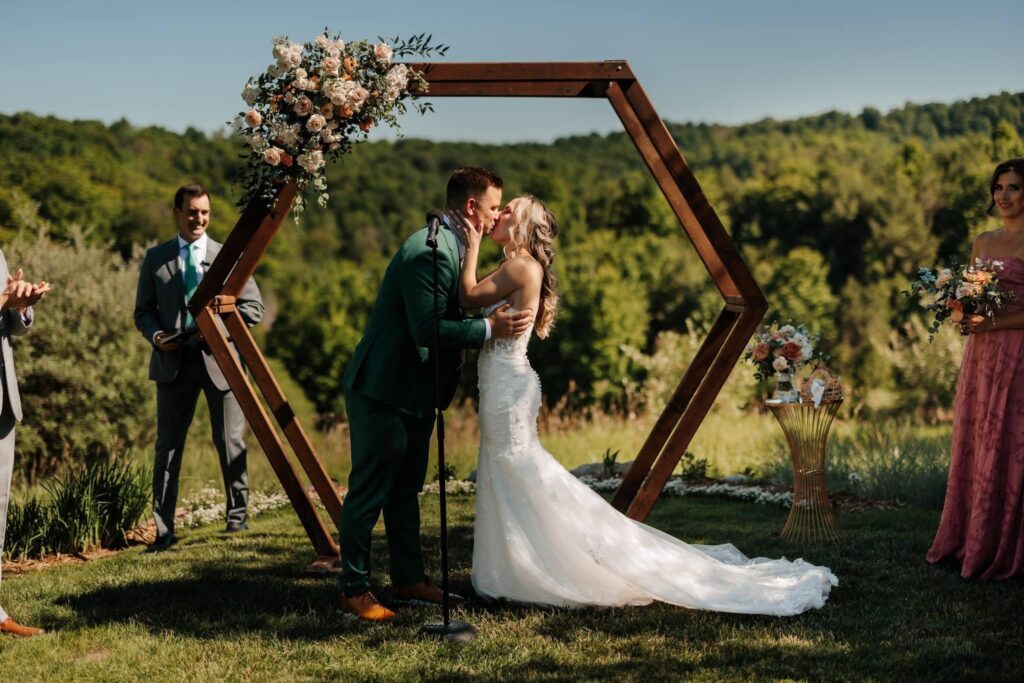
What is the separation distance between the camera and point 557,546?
188 inches

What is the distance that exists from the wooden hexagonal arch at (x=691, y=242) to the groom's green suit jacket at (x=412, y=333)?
89cm

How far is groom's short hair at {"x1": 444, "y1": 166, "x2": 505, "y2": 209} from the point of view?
4.66 meters

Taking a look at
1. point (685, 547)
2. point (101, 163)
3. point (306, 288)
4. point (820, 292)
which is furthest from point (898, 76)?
point (685, 547)

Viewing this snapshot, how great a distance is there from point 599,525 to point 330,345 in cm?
2352

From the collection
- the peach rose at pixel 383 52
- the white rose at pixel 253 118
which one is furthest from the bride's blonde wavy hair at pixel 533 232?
the white rose at pixel 253 118

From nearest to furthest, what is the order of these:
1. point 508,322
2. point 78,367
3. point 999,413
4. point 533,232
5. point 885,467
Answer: point 508,322
point 533,232
point 999,413
point 885,467
point 78,367

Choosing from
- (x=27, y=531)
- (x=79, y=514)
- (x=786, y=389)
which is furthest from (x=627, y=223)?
(x=27, y=531)

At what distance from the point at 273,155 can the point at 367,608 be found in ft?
7.24

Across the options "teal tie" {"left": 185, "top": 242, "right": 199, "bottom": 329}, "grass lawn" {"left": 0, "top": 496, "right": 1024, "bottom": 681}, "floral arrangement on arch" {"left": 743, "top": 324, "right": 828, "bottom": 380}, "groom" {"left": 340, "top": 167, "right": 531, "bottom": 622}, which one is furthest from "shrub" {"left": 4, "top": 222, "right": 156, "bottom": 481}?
"floral arrangement on arch" {"left": 743, "top": 324, "right": 828, "bottom": 380}

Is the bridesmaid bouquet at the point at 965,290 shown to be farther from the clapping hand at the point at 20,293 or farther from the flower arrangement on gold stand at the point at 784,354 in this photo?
the clapping hand at the point at 20,293

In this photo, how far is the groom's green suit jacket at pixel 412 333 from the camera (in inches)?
179

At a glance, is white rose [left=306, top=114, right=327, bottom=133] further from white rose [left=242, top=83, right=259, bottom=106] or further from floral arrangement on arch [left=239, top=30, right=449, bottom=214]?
white rose [left=242, top=83, right=259, bottom=106]

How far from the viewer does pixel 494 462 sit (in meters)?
4.91

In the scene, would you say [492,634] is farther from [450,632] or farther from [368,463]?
[368,463]
